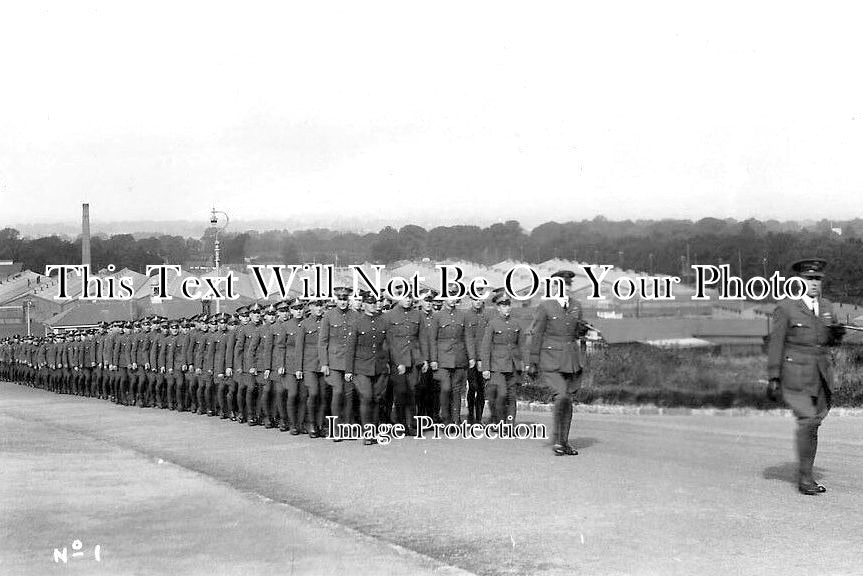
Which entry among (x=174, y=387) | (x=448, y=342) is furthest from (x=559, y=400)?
(x=174, y=387)

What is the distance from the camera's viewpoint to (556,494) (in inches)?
372

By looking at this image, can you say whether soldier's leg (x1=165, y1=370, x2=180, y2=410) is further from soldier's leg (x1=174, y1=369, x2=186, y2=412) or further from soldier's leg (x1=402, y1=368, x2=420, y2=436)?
soldier's leg (x1=402, y1=368, x2=420, y2=436)

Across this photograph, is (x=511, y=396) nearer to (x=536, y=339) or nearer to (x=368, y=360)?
(x=368, y=360)

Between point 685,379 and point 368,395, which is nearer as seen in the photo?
point 368,395

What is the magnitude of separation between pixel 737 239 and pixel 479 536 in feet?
51.5

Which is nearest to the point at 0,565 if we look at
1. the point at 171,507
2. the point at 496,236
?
the point at 171,507

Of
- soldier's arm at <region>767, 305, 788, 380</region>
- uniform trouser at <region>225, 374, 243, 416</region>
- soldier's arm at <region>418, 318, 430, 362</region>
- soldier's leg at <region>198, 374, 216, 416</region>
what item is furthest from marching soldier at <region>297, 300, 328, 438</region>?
soldier's arm at <region>767, 305, 788, 380</region>

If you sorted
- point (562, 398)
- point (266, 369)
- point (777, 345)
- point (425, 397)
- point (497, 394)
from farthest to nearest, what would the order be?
point (266, 369) < point (425, 397) < point (497, 394) < point (562, 398) < point (777, 345)

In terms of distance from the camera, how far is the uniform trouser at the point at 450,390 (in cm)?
1580

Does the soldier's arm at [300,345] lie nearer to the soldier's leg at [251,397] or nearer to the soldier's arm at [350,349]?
the soldier's arm at [350,349]

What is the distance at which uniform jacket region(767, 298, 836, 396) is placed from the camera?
9.27 m

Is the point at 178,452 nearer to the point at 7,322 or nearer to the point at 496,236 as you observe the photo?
the point at 496,236

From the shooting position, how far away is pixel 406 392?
15.7m

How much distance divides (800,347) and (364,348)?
6.35 m
